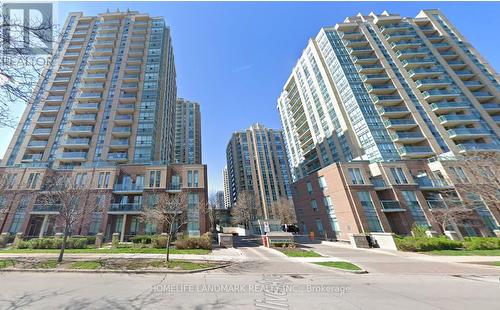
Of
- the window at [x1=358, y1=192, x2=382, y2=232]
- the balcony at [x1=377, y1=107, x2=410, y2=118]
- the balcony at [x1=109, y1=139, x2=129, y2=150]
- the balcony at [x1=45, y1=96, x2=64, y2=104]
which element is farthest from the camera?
the balcony at [x1=45, y1=96, x2=64, y2=104]

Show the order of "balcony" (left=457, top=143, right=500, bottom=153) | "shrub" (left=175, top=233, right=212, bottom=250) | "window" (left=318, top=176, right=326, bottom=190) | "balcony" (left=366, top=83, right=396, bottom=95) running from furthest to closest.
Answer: "balcony" (left=366, top=83, right=396, bottom=95) < "balcony" (left=457, top=143, right=500, bottom=153) < "window" (left=318, top=176, right=326, bottom=190) < "shrub" (left=175, top=233, right=212, bottom=250)

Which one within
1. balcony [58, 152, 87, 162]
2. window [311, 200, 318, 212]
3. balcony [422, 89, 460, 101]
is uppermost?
balcony [422, 89, 460, 101]

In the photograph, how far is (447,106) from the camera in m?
41.8

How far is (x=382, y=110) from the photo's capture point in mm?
42188

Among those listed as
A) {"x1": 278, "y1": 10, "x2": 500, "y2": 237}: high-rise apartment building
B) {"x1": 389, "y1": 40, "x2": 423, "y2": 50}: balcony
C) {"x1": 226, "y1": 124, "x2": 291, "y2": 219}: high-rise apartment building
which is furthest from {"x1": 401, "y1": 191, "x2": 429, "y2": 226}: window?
{"x1": 226, "y1": 124, "x2": 291, "y2": 219}: high-rise apartment building

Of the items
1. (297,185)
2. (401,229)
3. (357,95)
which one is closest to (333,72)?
(357,95)

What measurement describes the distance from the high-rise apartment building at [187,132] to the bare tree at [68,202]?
58.9 m

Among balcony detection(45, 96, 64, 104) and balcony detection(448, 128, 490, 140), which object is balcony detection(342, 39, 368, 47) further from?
balcony detection(45, 96, 64, 104)

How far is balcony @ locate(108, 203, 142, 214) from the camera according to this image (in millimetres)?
27641

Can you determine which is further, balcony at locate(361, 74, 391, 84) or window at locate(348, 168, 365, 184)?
balcony at locate(361, 74, 391, 84)

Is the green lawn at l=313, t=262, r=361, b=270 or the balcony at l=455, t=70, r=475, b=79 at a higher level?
the balcony at l=455, t=70, r=475, b=79

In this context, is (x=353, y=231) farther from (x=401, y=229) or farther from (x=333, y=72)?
(x=333, y=72)

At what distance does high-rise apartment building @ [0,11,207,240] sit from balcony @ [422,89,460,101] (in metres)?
50.4

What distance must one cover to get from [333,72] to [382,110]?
54.5 ft
